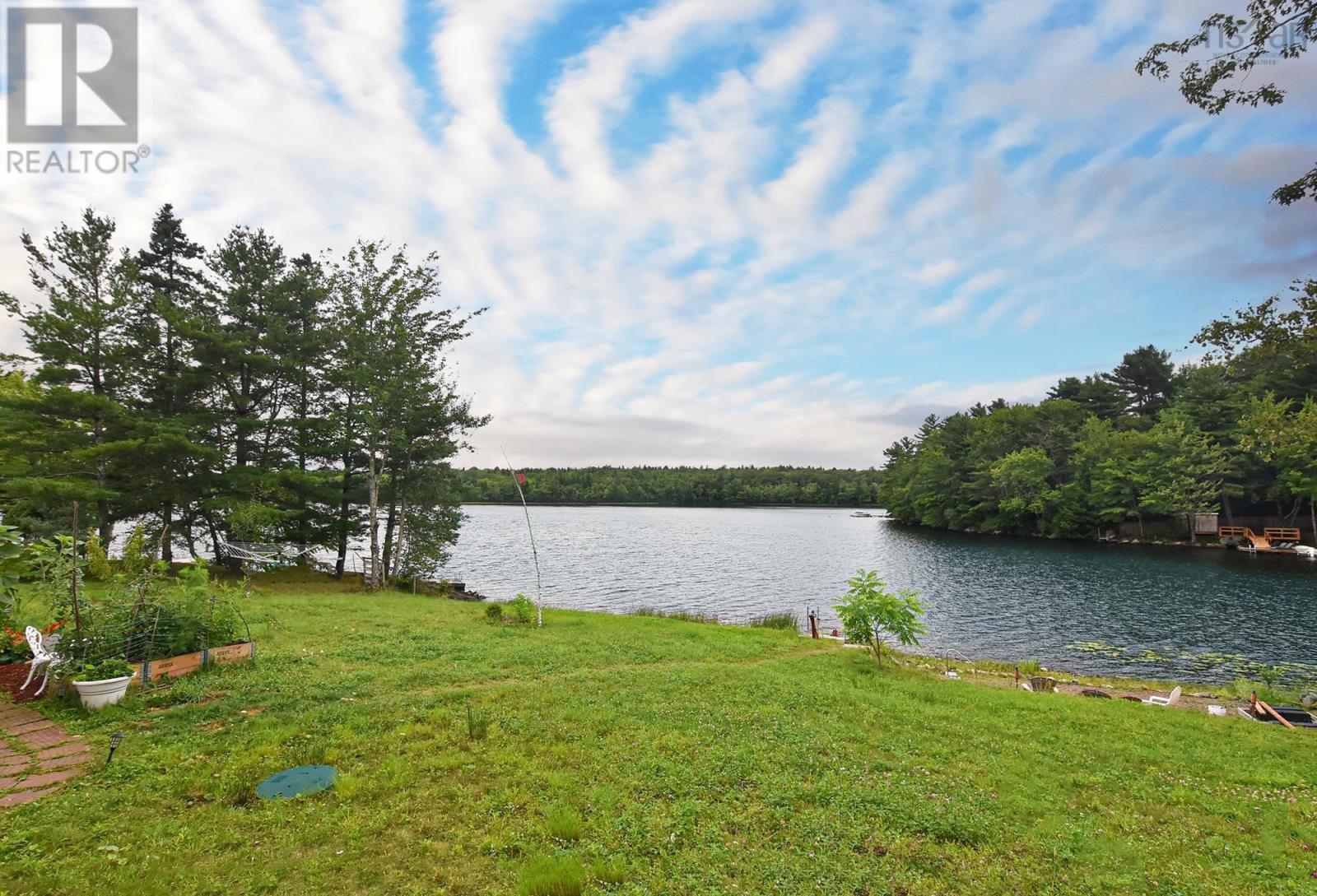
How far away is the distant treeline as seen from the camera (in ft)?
536

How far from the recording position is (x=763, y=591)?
33938 millimetres

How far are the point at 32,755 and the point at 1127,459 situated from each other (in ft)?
246

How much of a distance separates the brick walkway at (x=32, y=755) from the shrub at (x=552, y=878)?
5.16 m

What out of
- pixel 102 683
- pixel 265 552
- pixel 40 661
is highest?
pixel 265 552

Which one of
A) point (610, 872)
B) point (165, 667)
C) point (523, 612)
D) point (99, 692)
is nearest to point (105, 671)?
point (99, 692)

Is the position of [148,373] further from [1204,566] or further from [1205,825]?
[1204,566]

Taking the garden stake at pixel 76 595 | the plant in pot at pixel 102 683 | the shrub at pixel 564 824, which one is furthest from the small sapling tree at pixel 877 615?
the garden stake at pixel 76 595

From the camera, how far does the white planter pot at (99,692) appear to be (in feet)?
26.6

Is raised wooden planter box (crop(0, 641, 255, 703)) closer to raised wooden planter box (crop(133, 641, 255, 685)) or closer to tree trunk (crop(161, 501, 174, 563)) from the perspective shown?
raised wooden planter box (crop(133, 641, 255, 685))

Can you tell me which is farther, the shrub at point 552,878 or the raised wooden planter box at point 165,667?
the raised wooden planter box at point 165,667

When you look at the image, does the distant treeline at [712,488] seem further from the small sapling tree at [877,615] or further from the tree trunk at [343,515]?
the small sapling tree at [877,615]

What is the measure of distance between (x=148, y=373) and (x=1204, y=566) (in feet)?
207

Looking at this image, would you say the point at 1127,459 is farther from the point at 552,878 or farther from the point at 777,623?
the point at 552,878

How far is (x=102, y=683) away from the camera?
26.7 ft
